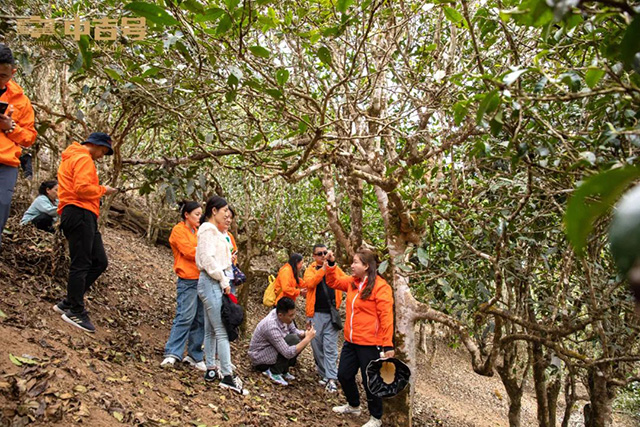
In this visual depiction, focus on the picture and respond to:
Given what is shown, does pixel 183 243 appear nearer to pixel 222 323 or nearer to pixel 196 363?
pixel 222 323

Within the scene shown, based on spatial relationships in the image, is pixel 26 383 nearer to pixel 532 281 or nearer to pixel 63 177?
pixel 63 177

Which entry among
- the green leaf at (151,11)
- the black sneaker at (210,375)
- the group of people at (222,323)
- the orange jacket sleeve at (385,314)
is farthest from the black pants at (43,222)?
the green leaf at (151,11)

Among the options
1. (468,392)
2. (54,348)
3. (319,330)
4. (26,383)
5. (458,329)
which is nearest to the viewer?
(26,383)

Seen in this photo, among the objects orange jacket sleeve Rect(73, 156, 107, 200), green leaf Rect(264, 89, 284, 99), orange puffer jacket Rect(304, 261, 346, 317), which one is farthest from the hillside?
green leaf Rect(264, 89, 284, 99)

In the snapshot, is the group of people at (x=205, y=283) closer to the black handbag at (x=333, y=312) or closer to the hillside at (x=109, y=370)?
the black handbag at (x=333, y=312)

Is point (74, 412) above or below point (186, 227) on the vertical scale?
below

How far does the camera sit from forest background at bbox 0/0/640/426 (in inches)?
111

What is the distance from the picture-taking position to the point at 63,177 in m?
4.52

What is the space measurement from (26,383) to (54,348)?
83 cm

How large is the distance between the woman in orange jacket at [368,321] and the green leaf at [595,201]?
4.81 meters

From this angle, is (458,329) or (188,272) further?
(188,272)

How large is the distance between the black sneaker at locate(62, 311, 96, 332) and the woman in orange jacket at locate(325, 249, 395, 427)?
113 inches

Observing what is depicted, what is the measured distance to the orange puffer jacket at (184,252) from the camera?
5266 millimetres

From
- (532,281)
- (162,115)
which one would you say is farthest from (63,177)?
(532,281)
